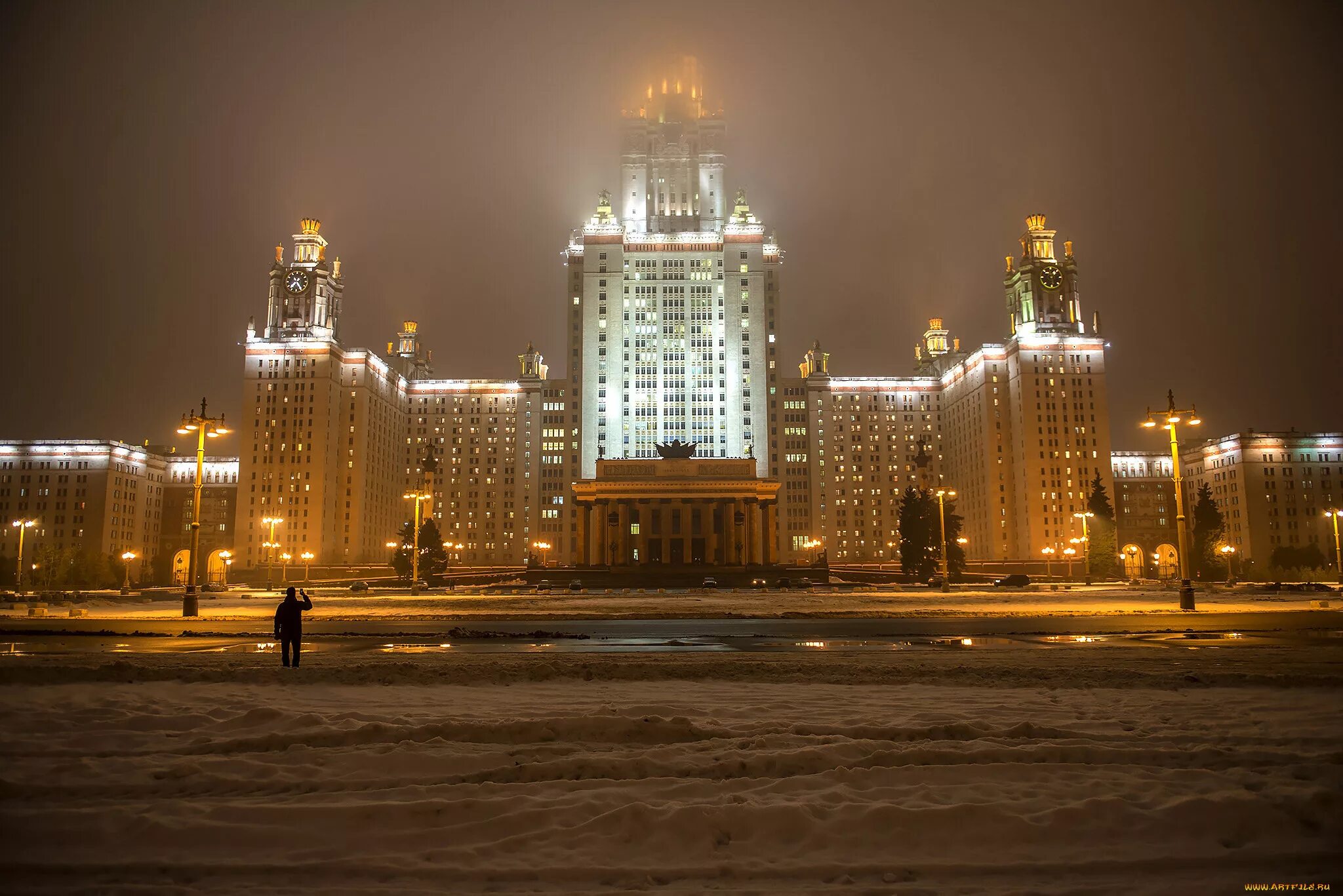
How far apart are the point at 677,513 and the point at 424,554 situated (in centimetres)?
4021

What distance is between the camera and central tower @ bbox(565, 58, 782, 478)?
13325 cm

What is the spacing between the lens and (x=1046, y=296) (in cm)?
13000

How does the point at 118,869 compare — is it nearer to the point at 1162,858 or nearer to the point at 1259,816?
the point at 1162,858

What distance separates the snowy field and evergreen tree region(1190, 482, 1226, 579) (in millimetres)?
80706

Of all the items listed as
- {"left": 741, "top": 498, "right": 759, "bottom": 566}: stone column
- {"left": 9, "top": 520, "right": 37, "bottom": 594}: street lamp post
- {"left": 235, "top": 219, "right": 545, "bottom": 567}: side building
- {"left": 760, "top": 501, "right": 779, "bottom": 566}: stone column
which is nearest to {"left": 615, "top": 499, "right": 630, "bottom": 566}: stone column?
{"left": 741, "top": 498, "right": 759, "bottom": 566}: stone column

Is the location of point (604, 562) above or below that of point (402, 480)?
below

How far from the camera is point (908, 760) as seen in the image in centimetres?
651

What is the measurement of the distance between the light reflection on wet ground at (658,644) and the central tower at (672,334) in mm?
110050

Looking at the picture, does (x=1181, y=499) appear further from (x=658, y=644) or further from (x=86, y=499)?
(x=86, y=499)

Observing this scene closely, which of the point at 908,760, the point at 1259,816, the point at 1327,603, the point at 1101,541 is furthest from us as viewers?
the point at 1101,541

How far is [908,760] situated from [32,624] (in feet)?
98.7

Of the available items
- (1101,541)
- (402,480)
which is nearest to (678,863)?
(1101,541)

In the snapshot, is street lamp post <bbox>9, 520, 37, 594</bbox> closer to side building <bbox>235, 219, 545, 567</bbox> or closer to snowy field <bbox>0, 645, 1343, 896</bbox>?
side building <bbox>235, 219, 545, 567</bbox>

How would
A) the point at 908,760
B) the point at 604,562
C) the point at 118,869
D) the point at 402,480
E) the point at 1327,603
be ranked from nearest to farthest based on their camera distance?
the point at 118,869, the point at 908,760, the point at 1327,603, the point at 604,562, the point at 402,480
